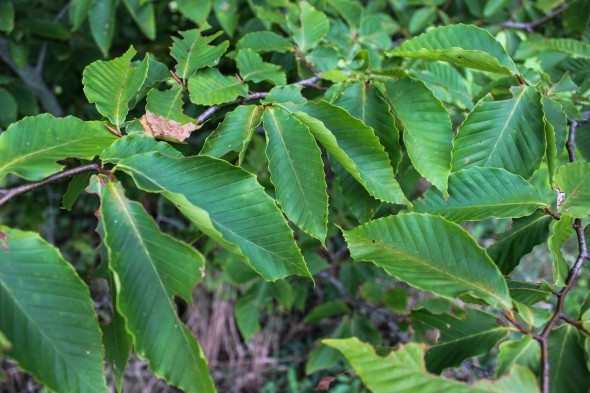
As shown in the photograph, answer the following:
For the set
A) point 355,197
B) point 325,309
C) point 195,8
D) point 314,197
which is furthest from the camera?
point 325,309

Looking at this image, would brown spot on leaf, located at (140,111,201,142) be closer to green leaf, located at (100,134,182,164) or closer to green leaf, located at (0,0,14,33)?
green leaf, located at (100,134,182,164)

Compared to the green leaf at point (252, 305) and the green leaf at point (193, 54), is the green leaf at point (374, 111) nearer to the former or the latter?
the green leaf at point (193, 54)

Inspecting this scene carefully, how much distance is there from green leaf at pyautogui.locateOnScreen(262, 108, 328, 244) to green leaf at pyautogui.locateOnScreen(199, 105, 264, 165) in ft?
0.15

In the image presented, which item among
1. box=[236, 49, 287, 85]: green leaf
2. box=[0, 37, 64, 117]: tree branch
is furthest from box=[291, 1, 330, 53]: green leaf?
box=[0, 37, 64, 117]: tree branch

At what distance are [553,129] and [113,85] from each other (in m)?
0.70

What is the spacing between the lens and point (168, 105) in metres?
0.82

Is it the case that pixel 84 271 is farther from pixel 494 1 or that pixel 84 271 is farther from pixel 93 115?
pixel 494 1

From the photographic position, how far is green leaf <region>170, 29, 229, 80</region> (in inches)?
35.2

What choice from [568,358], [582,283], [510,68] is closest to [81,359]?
[568,358]

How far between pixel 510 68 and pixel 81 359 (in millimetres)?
769

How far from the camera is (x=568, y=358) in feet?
2.08

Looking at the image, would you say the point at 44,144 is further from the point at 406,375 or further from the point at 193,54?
the point at 406,375

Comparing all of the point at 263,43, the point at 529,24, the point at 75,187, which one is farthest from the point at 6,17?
the point at 529,24

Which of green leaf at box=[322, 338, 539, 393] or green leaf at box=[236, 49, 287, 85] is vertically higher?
green leaf at box=[236, 49, 287, 85]
